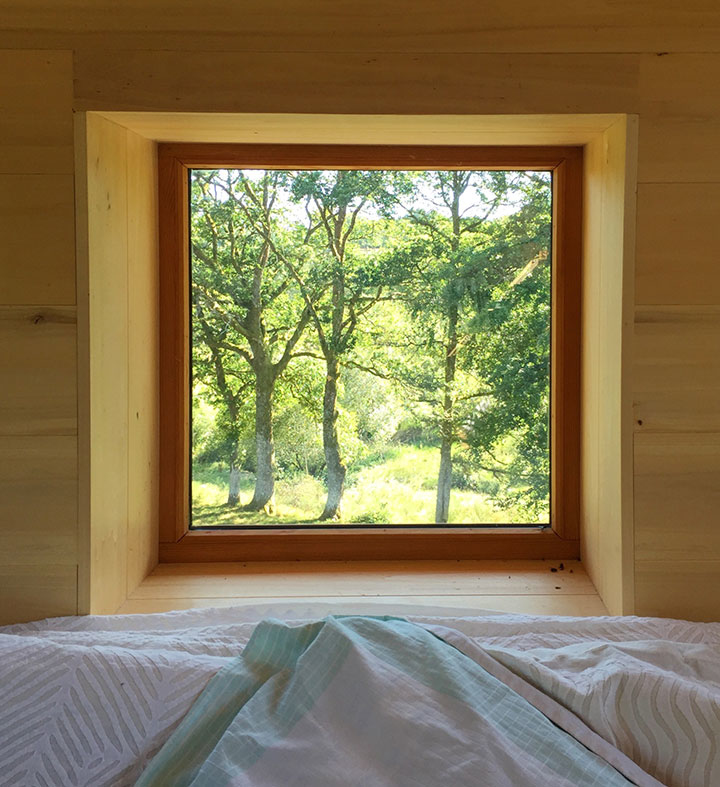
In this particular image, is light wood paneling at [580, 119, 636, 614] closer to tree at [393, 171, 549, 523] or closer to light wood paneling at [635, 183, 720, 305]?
light wood paneling at [635, 183, 720, 305]

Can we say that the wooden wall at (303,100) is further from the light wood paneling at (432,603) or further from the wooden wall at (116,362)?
the light wood paneling at (432,603)

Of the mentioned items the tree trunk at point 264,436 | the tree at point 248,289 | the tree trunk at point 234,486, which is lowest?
the tree trunk at point 234,486

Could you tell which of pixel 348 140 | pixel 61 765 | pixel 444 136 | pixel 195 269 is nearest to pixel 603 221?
pixel 444 136

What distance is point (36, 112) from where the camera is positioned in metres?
1.13

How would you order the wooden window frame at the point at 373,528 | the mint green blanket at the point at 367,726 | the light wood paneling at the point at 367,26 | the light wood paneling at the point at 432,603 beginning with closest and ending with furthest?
the mint green blanket at the point at 367,726, the light wood paneling at the point at 367,26, the light wood paneling at the point at 432,603, the wooden window frame at the point at 373,528

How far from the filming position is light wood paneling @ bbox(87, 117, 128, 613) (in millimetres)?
1159

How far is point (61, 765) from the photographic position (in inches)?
32.5

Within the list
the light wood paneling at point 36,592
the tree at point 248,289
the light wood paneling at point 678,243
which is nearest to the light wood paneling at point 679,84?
the light wood paneling at point 678,243

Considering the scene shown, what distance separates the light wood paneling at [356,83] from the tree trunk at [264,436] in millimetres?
544

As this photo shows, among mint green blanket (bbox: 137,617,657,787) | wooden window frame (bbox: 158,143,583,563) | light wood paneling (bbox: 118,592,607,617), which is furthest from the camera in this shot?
wooden window frame (bbox: 158,143,583,563)

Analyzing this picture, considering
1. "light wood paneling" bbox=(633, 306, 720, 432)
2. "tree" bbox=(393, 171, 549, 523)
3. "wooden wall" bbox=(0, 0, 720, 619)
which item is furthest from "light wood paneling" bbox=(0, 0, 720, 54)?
"light wood paneling" bbox=(633, 306, 720, 432)

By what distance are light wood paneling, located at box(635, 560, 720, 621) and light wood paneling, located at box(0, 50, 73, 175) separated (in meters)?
1.20

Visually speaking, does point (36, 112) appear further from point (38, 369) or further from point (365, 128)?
point (365, 128)

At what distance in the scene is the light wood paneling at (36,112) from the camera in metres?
1.12
